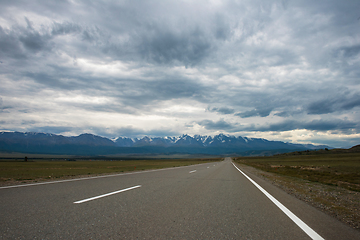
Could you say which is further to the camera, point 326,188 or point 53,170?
point 53,170

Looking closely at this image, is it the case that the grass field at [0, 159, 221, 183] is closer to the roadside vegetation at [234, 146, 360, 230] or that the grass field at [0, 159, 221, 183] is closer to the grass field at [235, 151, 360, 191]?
the roadside vegetation at [234, 146, 360, 230]

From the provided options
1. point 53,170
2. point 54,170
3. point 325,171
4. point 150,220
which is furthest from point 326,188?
point 53,170

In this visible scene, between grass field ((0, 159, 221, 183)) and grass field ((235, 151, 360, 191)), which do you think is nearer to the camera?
grass field ((0, 159, 221, 183))

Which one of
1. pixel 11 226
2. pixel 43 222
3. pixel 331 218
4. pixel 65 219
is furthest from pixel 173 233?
pixel 331 218

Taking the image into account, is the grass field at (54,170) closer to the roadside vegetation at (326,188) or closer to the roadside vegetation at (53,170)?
the roadside vegetation at (53,170)

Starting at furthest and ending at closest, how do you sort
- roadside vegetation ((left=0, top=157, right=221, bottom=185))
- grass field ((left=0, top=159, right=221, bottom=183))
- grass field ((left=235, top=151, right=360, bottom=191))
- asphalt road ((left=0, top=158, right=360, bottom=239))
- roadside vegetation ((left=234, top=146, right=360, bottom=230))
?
Answer: 1. grass field ((left=235, top=151, right=360, bottom=191))
2. grass field ((left=0, top=159, right=221, bottom=183))
3. roadside vegetation ((left=0, top=157, right=221, bottom=185))
4. roadside vegetation ((left=234, top=146, right=360, bottom=230))
5. asphalt road ((left=0, top=158, right=360, bottom=239))

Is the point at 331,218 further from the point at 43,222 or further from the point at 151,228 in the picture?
the point at 43,222

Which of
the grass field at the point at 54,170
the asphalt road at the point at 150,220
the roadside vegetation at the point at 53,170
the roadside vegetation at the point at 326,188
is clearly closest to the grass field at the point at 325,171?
the roadside vegetation at the point at 326,188

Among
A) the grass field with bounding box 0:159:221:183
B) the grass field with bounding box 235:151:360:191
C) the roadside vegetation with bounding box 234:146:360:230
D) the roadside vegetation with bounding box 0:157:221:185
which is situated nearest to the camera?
the roadside vegetation with bounding box 234:146:360:230

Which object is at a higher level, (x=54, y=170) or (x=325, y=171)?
(x=325, y=171)

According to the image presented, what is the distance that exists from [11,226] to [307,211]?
7.57 meters

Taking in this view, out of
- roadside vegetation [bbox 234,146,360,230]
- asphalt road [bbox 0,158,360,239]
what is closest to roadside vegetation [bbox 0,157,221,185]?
asphalt road [bbox 0,158,360,239]

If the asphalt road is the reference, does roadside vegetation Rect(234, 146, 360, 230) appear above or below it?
below

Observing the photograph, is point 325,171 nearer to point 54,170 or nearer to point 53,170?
point 54,170
